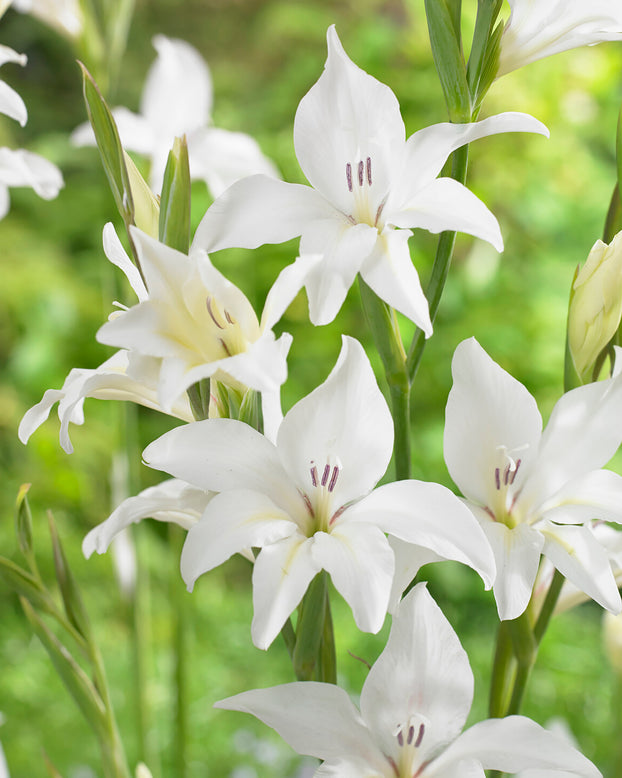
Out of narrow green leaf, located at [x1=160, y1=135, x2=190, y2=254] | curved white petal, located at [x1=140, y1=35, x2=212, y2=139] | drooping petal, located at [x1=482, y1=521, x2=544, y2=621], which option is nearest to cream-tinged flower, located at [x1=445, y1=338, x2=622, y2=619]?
drooping petal, located at [x1=482, y1=521, x2=544, y2=621]

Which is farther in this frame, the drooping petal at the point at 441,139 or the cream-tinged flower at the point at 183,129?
the cream-tinged flower at the point at 183,129

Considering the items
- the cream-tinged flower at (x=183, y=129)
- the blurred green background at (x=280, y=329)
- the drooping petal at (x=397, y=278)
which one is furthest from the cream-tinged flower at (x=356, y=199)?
the blurred green background at (x=280, y=329)

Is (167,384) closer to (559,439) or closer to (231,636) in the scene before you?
(559,439)

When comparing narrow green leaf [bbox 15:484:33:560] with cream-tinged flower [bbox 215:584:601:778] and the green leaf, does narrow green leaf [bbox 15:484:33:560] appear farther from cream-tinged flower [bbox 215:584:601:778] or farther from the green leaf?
the green leaf

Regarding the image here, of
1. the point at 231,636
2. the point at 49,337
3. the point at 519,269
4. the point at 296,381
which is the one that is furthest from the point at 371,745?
the point at 519,269

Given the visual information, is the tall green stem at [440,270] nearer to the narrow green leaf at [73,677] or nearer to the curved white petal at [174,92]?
the narrow green leaf at [73,677]

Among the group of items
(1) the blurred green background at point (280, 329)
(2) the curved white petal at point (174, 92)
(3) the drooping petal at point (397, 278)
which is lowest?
(1) the blurred green background at point (280, 329)

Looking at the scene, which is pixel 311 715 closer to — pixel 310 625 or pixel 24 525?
pixel 310 625
